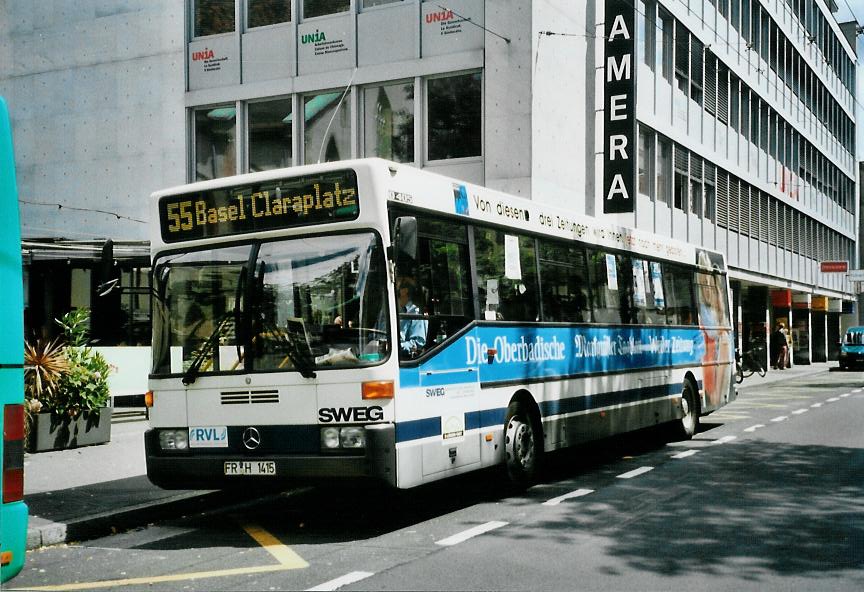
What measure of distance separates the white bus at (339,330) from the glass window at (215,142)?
14.6m

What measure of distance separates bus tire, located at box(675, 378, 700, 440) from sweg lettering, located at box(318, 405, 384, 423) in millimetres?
8218

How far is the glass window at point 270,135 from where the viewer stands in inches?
919

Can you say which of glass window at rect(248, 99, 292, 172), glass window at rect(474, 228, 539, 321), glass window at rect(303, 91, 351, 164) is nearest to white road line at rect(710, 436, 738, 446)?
glass window at rect(474, 228, 539, 321)

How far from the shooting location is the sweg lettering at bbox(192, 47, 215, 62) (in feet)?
78.8

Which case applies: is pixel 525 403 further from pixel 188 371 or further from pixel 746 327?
pixel 746 327

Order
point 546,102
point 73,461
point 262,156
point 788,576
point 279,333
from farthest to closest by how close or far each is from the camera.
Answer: point 262,156, point 546,102, point 73,461, point 279,333, point 788,576

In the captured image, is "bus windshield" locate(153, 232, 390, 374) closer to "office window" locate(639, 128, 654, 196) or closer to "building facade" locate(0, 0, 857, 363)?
"building facade" locate(0, 0, 857, 363)

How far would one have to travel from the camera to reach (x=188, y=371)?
28.2 ft


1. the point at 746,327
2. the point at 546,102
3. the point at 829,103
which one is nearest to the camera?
the point at 546,102

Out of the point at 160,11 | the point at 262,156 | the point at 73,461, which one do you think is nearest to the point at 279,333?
the point at 73,461

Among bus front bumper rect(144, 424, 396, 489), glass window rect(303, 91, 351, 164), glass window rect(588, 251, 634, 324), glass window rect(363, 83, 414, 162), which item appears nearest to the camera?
bus front bumper rect(144, 424, 396, 489)

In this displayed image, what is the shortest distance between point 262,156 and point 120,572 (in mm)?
17333

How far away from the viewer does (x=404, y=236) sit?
8.07 meters

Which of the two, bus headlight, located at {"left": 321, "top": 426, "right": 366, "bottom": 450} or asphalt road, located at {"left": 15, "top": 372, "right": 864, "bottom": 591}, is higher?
bus headlight, located at {"left": 321, "top": 426, "right": 366, "bottom": 450}
